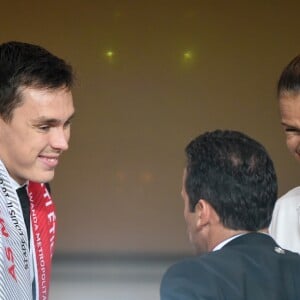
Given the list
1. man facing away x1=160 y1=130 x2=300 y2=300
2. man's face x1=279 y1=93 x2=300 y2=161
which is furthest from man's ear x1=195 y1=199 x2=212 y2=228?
man's face x1=279 y1=93 x2=300 y2=161

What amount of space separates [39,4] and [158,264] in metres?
1.70

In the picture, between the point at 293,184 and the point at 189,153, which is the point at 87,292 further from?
the point at 189,153

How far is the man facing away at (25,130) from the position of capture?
126 cm

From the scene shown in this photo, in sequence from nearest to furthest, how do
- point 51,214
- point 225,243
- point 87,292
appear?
point 225,243
point 51,214
point 87,292

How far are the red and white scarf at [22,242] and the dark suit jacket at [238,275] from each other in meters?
0.31

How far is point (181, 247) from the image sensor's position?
13.0 feet

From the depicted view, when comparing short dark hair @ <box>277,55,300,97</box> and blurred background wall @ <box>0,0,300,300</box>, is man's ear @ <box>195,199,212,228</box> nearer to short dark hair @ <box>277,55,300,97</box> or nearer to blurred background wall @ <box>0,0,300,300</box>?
short dark hair @ <box>277,55,300,97</box>

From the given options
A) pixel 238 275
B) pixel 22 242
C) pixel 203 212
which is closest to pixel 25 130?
pixel 22 242

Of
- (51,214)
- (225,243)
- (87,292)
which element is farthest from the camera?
(87,292)

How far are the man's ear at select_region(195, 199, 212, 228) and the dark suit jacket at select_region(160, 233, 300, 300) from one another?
0.06 m

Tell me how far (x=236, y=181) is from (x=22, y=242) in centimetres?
44

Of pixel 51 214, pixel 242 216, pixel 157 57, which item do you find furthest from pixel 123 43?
pixel 242 216

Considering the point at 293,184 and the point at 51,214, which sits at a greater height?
the point at 51,214

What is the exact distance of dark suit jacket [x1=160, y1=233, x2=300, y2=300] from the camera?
3.42ft
